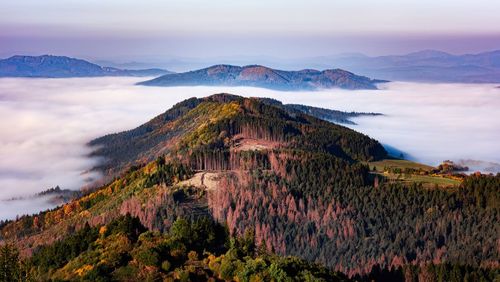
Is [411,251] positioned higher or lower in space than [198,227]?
lower

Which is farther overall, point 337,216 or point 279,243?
point 337,216

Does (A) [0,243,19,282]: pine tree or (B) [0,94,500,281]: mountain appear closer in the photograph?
(A) [0,243,19,282]: pine tree

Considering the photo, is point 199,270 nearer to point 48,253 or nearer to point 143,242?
point 143,242

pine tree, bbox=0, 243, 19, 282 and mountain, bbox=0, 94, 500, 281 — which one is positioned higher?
pine tree, bbox=0, 243, 19, 282

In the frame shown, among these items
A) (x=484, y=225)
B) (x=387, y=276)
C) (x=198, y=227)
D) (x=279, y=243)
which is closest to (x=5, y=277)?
(x=198, y=227)

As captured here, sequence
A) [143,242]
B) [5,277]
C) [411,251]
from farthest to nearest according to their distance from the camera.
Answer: [411,251], [143,242], [5,277]

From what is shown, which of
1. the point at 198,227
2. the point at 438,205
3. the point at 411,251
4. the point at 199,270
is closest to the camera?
the point at 199,270

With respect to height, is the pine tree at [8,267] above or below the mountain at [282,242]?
above

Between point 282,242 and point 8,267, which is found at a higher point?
point 8,267

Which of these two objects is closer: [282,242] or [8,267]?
[8,267]

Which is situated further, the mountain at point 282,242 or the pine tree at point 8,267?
the mountain at point 282,242
